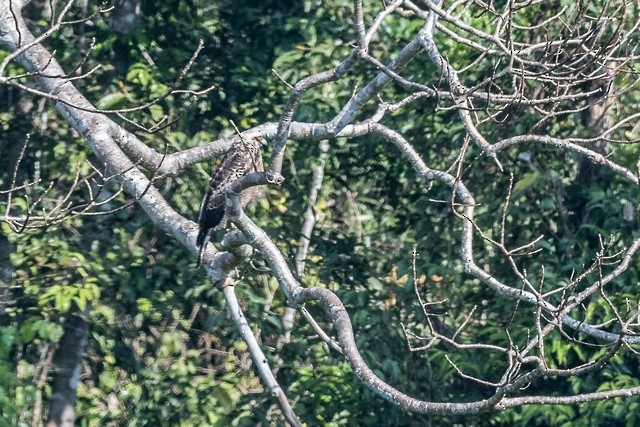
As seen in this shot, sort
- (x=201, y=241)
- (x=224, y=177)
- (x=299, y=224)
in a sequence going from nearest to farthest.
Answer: (x=201, y=241) < (x=224, y=177) < (x=299, y=224)

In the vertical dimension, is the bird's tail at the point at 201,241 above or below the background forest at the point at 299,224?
below

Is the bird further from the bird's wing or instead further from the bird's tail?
the bird's tail

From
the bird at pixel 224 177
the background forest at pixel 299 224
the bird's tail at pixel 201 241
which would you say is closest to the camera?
the bird's tail at pixel 201 241

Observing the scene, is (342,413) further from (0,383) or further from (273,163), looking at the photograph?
(273,163)

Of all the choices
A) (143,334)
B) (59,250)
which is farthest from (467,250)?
(143,334)

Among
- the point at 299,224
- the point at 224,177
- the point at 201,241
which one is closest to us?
the point at 201,241

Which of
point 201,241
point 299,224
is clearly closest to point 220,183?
point 201,241

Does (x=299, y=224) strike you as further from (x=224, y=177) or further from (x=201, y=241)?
(x=201, y=241)

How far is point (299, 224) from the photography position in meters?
6.97

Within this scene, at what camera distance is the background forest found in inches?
238

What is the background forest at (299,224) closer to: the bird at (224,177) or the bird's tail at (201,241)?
the bird at (224,177)

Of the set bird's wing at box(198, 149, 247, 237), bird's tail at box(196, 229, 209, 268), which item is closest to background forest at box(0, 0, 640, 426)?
bird's wing at box(198, 149, 247, 237)

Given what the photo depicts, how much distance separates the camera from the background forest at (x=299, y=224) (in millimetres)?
6055

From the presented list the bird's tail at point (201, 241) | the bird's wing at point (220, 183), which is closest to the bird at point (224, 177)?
the bird's wing at point (220, 183)
